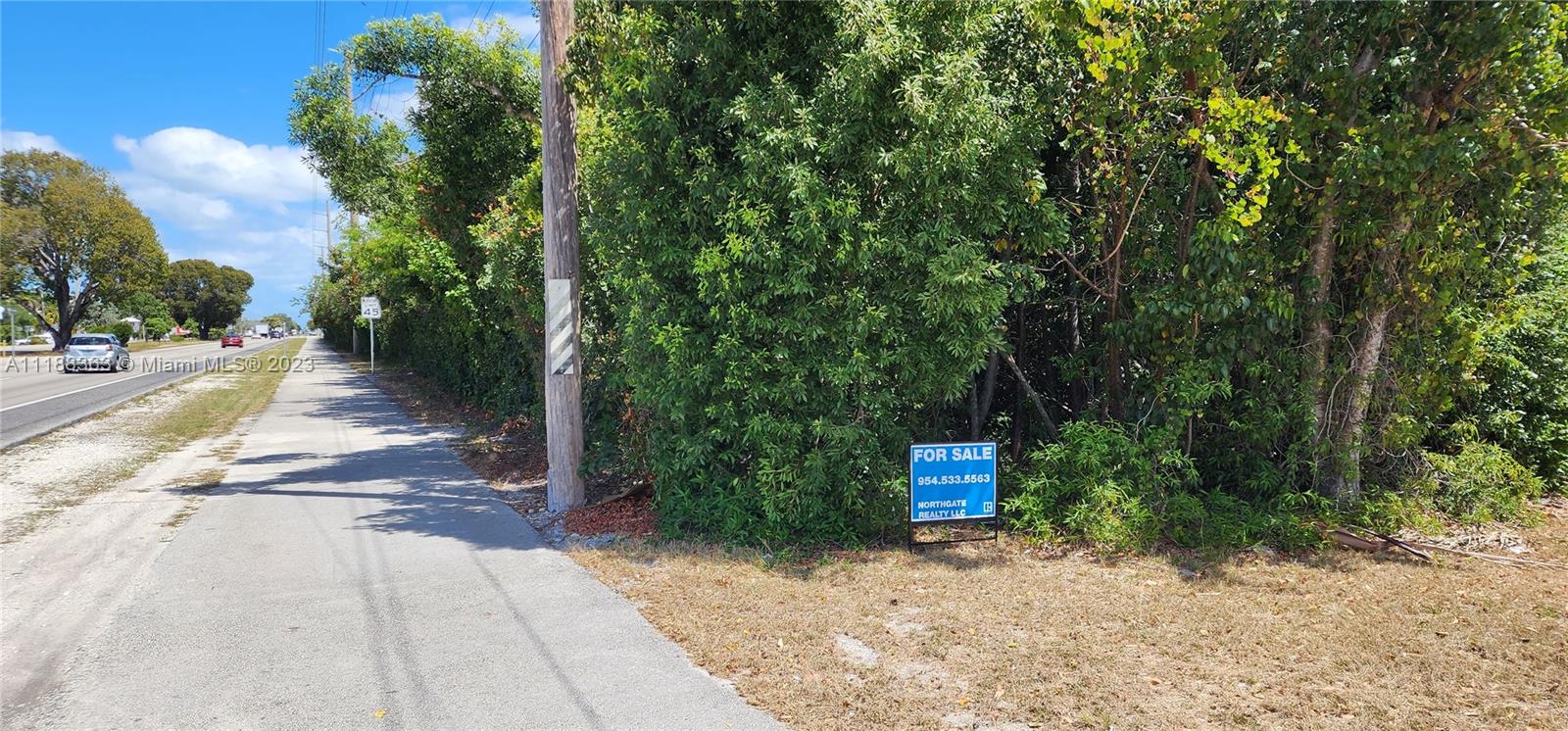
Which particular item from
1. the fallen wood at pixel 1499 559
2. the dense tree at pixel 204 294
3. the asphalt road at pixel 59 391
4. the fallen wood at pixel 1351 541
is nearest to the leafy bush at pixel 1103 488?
the fallen wood at pixel 1351 541

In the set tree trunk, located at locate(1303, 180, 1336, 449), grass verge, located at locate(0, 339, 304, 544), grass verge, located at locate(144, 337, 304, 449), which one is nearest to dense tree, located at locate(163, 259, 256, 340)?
grass verge, located at locate(144, 337, 304, 449)

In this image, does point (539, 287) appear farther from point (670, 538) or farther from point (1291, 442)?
point (1291, 442)

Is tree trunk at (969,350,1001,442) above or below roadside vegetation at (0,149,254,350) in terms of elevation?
below

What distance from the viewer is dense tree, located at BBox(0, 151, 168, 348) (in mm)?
45125

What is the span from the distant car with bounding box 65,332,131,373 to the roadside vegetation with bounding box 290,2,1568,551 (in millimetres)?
33479

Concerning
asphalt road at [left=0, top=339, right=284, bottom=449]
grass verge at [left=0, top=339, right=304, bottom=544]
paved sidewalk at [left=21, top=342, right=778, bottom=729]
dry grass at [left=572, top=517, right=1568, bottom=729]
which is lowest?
dry grass at [left=572, top=517, right=1568, bottom=729]

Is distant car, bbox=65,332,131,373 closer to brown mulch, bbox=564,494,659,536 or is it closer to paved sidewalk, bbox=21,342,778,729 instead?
paved sidewalk, bbox=21,342,778,729

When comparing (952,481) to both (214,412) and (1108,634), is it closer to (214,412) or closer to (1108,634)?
(1108,634)

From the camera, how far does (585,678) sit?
4234mm

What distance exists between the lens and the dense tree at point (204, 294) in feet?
310

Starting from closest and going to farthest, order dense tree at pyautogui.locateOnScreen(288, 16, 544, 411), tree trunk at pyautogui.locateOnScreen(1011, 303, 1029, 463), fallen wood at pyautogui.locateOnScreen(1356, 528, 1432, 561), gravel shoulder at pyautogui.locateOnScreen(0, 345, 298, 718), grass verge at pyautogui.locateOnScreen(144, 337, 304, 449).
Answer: gravel shoulder at pyautogui.locateOnScreen(0, 345, 298, 718) < fallen wood at pyautogui.locateOnScreen(1356, 528, 1432, 561) < tree trunk at pyautogui.locateOnScreen(1011, 303, 1029, 463) < dense tree at pyautogui.locateOnScreen(288, 16, 544, 411) < grass verge at pyautogui.locateOnScreen(144, 337, 304, 449)

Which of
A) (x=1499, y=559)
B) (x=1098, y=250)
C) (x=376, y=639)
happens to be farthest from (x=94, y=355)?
(x=1499, y=559)

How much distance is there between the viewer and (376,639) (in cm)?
479

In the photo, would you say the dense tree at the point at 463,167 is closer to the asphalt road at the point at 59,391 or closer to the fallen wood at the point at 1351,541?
the asphalt road at the point at 59,391
